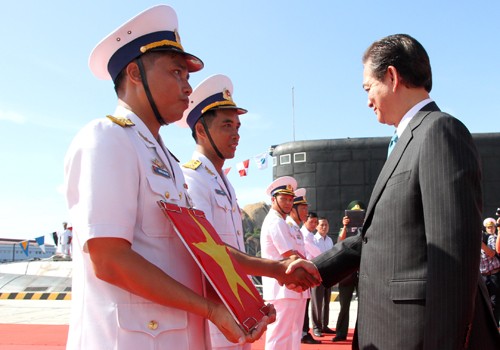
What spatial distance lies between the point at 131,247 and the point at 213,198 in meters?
1.63

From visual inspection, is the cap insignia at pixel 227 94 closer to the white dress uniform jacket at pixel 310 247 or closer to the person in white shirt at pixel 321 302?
the person in white shirt at pixel 321 302

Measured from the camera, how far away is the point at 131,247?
1628 millimetres

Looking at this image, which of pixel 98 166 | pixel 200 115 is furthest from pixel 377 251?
pixel 200 115

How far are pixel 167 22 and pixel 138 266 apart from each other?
0.98m

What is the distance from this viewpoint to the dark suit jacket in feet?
5.74

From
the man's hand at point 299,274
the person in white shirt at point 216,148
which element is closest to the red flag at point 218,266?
the man's hand at point 299,274

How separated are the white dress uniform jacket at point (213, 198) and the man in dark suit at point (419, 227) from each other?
1232 millimetres

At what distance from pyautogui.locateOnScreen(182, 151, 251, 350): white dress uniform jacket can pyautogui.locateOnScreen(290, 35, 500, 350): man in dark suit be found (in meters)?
1.23

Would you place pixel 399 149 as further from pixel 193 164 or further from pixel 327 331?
pixel 327 331

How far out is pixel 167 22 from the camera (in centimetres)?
204

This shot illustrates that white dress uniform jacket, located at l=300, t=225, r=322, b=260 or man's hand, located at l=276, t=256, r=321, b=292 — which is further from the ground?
man's hand, located at l=276, t=256, r=321, b=292

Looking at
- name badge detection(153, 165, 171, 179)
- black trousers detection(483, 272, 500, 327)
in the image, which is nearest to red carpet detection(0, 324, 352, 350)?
black trousers detection(483, 272, 500, 327)

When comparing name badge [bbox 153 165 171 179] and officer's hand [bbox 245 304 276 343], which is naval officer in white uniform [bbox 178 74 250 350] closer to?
name badge [bbox 153 165 171 179]

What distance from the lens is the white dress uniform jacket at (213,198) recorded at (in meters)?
3.18
